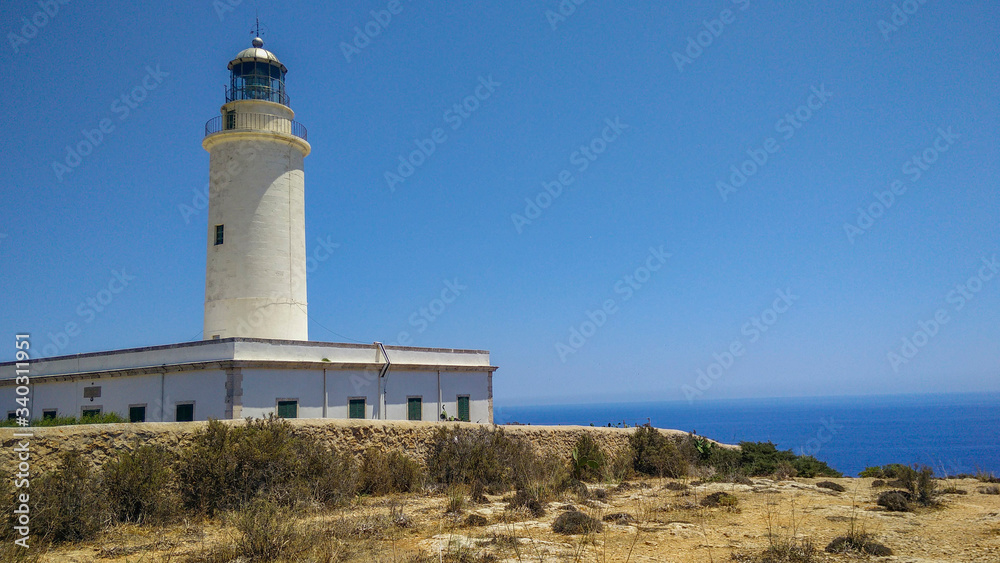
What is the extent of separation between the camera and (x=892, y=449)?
8675 cm

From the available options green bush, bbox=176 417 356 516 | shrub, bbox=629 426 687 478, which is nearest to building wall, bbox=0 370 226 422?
green bush, bbox=176 417 356 516

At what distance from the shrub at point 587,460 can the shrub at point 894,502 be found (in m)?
6.12

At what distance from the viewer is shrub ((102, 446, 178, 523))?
904cm

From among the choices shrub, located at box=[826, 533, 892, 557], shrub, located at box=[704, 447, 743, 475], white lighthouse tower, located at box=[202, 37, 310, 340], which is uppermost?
white lighthouse tower, located at box=[202, 37, 310, 340]

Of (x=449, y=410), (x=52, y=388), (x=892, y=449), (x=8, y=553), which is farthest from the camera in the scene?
(x=892, y=449)

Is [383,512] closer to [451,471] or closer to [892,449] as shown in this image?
[451,471]

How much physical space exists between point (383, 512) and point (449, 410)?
13.6 meters

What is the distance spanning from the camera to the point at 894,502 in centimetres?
1005

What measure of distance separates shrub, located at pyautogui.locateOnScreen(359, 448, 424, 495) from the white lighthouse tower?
9.88m

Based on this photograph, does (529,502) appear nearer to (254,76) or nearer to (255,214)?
(255,214)

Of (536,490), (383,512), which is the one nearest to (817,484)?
(536,490)

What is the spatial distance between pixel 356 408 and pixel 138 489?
1163 centimetres

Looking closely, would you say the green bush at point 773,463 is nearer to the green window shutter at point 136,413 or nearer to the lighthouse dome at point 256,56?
the green window shutter at point 136,413

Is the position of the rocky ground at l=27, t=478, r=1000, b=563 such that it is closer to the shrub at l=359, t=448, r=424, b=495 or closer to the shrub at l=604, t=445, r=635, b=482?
the shrub at l=359, t=448, r=424, b=495
